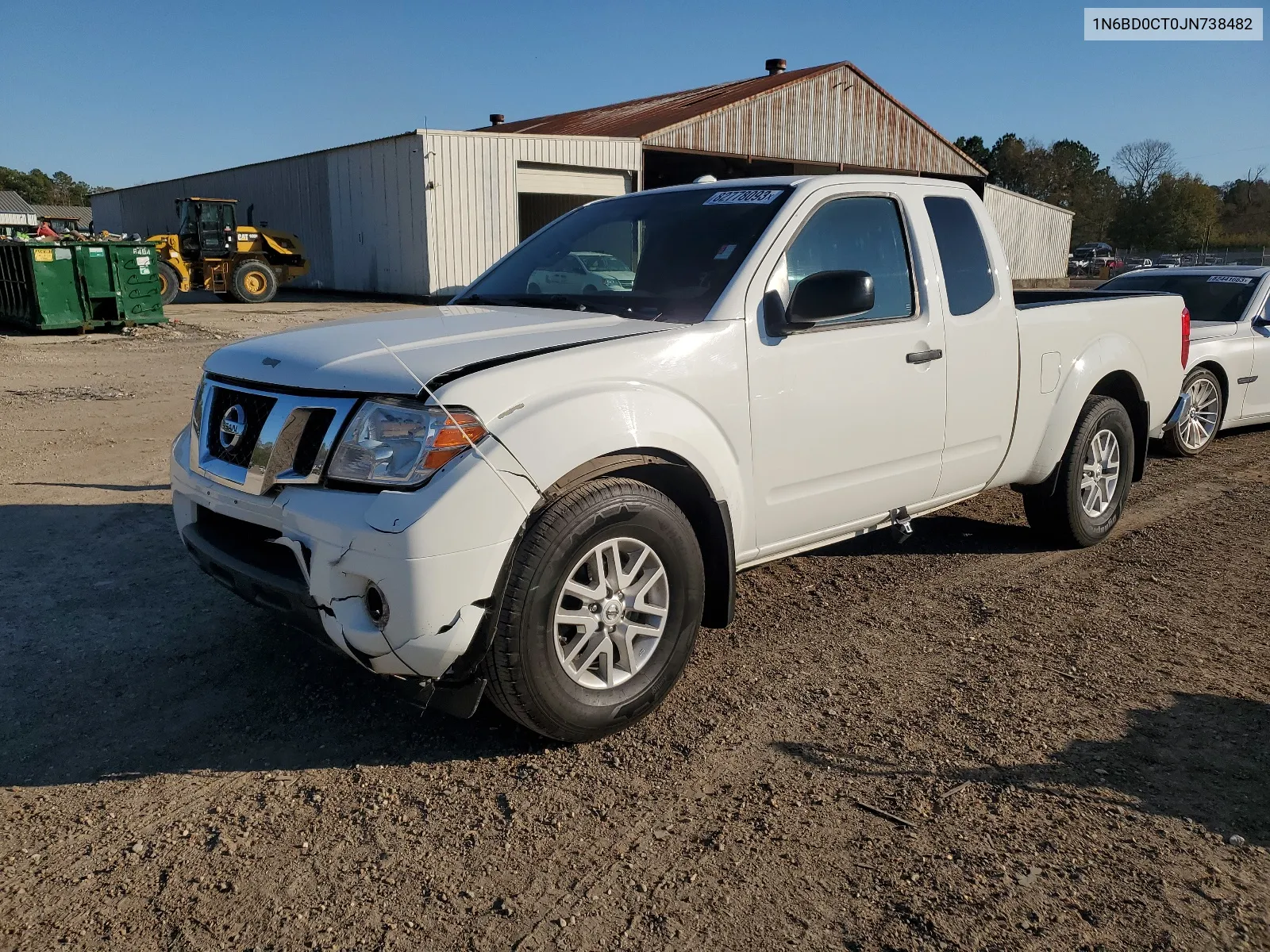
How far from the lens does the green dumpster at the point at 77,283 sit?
16.4 m

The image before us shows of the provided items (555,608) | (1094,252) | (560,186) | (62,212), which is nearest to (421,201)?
(560,186)

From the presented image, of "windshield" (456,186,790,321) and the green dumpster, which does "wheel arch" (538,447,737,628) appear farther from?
the green dumpster

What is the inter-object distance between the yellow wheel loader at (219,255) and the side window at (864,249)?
21.4 meters

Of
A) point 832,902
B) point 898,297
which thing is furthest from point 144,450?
point 832,902

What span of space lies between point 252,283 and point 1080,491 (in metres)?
23.1

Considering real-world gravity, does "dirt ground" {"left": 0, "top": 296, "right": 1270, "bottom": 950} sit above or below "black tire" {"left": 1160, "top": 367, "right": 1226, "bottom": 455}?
below

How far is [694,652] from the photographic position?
4.11 meters

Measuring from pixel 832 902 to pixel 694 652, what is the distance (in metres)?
1.67

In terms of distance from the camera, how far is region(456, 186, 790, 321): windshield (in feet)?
12.7

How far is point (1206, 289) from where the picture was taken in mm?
9273

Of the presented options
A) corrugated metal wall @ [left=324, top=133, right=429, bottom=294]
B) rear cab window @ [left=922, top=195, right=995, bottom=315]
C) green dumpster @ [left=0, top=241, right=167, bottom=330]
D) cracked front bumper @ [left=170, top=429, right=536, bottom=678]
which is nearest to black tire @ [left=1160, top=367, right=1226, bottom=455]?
rear cab window @ [left=922, top=195, right=995, bottom=315]

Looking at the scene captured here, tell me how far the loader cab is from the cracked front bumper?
22.9 meters

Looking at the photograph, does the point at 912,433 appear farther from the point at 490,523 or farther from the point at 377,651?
the point at 377,651

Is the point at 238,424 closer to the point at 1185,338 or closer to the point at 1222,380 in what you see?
the point at 1185,338
